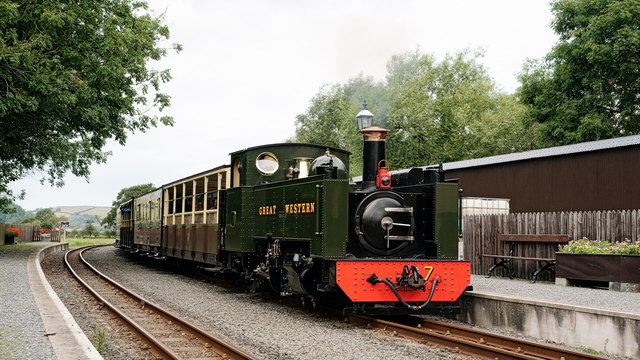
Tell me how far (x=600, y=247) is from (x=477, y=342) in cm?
590

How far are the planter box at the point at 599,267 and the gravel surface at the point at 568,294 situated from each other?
0.30 meters

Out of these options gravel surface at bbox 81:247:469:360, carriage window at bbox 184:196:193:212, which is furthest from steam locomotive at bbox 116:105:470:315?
carriage window at bbox 184:196:193:212

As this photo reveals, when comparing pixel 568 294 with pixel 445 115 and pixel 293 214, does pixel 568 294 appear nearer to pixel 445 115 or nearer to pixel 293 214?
pixel 293 214

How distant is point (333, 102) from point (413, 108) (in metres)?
9.89

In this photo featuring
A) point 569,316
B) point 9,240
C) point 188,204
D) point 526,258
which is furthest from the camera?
point 9,240

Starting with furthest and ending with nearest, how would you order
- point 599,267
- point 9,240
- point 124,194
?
point 124,194 → point 9,240 → point 599,267

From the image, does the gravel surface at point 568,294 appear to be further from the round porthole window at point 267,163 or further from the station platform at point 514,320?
the round porthole window at point 267,163

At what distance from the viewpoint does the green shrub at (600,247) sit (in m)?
11.8

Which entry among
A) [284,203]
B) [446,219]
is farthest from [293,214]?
[446,219]

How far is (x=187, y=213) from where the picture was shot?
16.5m

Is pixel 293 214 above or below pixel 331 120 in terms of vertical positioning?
below

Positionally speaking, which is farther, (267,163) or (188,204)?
(188,204)

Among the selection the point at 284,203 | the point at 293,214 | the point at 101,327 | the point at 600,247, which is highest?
the point at 284,203

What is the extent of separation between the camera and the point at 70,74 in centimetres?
1698
